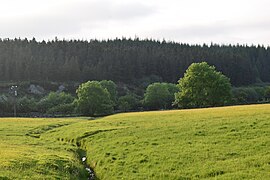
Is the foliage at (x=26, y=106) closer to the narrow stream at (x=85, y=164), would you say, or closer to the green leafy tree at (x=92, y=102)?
the green leafy tree at (x=92, y=102)

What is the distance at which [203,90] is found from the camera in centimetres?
10450

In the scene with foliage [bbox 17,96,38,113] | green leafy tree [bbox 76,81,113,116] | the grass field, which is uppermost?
the grass field

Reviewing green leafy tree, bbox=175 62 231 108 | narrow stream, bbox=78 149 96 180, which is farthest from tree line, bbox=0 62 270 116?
narrow stream, bbox=78 149 96 180

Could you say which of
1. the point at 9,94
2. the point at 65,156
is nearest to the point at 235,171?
the point at 65,156

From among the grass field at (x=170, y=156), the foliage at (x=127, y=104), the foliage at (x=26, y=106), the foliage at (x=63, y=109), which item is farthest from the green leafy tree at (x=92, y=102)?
the grass field at (x=170, y=156)

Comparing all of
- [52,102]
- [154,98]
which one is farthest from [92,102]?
[154,98]

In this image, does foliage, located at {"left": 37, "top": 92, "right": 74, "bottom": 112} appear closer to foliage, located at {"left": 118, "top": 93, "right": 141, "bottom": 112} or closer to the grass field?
foliage, located at {"left": 118, "top": 93, "right": 141, "bottom": 112}

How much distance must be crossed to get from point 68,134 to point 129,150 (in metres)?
20.4

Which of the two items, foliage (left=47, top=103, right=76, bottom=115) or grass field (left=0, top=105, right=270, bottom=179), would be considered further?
foliage (left=47, top=103, right=76, bottom=115)

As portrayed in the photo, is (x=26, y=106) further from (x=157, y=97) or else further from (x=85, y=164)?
(x=85, y=164)

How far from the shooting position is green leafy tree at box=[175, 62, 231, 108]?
338 feet

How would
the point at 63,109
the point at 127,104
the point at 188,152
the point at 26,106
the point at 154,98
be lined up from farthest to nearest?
1. the point at 154,98
2. the point at 26,106
3. the point at 127,104
4. the point at 63,109
5. the point at 188,152

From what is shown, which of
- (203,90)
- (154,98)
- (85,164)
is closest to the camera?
(85,164)

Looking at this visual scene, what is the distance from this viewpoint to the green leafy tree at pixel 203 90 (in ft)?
338
